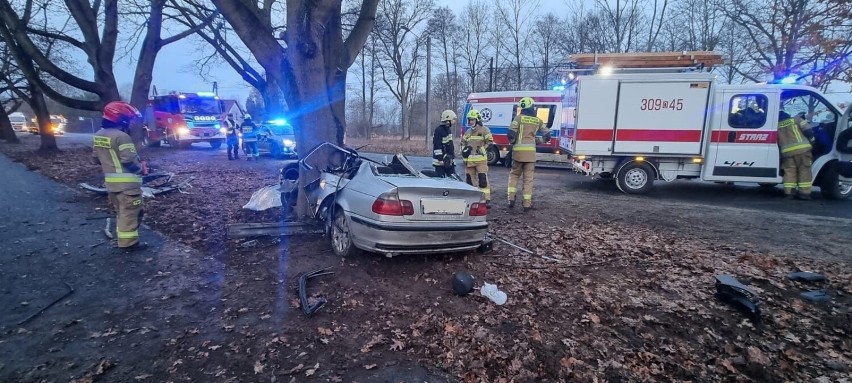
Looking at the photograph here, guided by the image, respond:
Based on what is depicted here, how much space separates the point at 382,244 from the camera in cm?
395

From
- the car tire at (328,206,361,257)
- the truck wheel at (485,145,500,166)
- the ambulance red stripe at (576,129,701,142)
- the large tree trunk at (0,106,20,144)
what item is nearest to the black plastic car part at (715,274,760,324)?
the car tire at (328,206,361,257)

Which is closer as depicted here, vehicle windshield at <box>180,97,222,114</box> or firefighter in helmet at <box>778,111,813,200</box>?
firefighter in helmet at <box>778,111,813,200</box>

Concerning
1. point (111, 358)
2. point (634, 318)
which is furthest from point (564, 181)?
point (111, 358)

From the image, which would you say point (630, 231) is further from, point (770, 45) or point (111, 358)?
point (770, 45)

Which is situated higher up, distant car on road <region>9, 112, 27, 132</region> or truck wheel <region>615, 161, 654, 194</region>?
distant car on road <region>9, 112, 27, 132</region>

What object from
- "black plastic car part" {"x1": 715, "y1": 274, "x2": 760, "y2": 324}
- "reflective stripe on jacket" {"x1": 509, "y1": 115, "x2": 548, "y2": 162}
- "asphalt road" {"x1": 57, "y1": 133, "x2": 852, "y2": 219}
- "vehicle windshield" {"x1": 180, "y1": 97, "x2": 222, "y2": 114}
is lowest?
"black plastic car part" {"x1": 715, "y1": 274, "x2": 760, "y2": 324}

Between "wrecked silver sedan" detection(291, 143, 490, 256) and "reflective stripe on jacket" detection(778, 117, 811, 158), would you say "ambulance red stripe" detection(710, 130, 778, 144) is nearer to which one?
"reflective stripe on jacket" detection(778, 117, 811, 158)

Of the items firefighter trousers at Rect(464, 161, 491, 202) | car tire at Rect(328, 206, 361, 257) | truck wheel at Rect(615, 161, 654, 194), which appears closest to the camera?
car tire at Rect(328, 206, 361, 257)

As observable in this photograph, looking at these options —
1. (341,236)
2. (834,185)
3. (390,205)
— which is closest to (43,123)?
(341,236)

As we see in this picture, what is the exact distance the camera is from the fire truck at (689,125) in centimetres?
859

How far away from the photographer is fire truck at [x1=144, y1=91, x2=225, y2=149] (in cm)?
2164

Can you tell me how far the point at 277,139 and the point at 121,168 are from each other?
12.8m

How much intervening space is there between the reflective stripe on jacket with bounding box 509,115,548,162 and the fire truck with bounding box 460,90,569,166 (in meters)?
8.22

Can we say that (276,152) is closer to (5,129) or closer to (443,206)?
(443,206)
